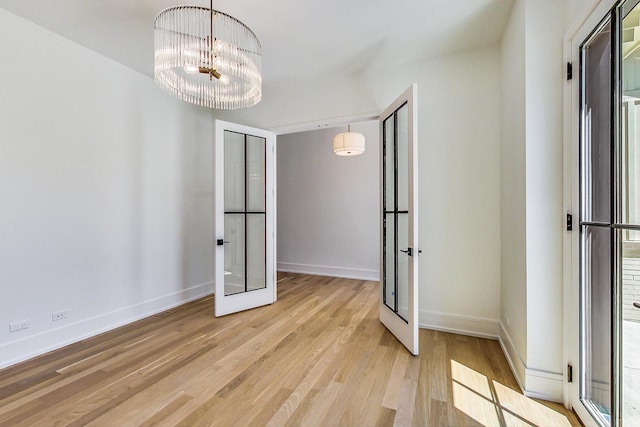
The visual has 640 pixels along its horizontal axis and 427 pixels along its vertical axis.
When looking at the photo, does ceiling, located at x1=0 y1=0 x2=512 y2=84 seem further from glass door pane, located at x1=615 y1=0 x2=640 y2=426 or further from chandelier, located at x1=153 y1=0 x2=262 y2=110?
glass door pane, located at x1=615 y1=0 x2=640 y2=426

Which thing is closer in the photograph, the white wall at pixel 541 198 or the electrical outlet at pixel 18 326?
the white wall at pixel 541 198

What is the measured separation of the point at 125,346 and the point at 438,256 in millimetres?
3226

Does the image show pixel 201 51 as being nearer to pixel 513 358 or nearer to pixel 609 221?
pixel 609 221

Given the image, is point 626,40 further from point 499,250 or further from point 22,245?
point 22,245

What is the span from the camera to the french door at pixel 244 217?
339cm

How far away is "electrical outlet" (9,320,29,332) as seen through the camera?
7.70 ft

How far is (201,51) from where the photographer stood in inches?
75.4

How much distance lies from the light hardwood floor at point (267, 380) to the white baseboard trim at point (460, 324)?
3.8 inches

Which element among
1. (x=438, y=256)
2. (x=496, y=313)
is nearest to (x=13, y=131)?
(x=438, y=256)

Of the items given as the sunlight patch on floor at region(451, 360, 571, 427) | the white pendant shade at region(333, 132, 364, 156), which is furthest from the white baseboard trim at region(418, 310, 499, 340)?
the white pendant shade at region(333, 132, 364, 156)

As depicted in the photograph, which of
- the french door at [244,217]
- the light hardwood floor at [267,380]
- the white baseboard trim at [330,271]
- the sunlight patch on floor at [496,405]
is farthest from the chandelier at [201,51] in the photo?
the white baseboard trim at [330,271]

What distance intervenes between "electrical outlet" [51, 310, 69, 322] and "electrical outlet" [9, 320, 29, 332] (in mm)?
176

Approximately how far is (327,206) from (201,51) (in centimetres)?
404

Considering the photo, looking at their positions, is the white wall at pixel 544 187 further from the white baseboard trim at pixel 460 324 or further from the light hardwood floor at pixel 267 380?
the white baseboard trim at pixel 460 324
